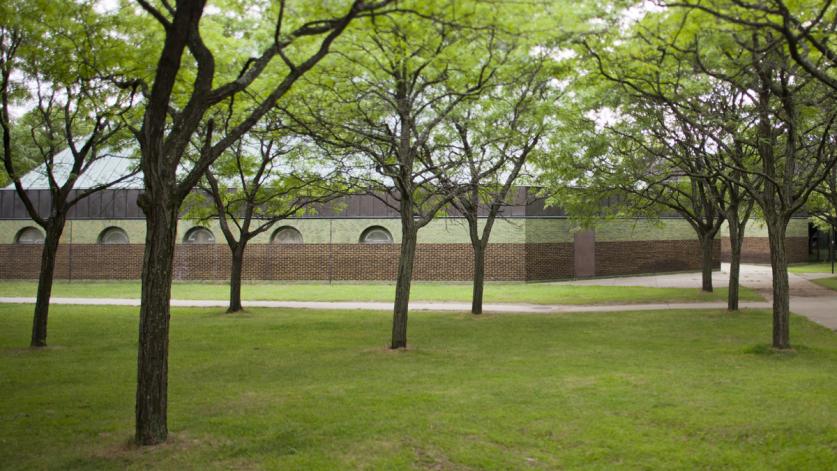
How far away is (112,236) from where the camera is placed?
1389 inches

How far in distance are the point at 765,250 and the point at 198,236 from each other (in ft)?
129

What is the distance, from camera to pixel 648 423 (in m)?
8.00

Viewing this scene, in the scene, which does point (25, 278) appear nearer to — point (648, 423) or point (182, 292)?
point (182, 292)

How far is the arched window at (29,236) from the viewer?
1414 inches

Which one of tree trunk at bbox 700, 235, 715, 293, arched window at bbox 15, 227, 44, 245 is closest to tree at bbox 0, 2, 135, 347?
tree trunk at bbox 700, 235, 715, 293

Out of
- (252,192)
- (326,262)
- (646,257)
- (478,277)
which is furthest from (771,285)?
(252,192)

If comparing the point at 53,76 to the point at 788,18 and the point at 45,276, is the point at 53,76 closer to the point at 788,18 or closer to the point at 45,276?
the point at 45,276

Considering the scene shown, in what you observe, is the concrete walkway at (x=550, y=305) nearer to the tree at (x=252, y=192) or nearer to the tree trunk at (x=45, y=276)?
the tree at (x=252, y=192)

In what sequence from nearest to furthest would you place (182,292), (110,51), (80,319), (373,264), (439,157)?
(110,51) → (439,157) → (80,319) → (182,292) → (373,264)

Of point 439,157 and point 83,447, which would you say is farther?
point 439,157

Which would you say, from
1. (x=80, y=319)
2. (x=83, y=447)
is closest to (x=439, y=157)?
(x=80, y=319)

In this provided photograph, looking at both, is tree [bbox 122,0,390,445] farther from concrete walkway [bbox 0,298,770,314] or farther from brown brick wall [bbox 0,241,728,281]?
brown brick wall [bbox 0,241,728,281]

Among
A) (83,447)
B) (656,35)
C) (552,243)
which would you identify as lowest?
(83,447)

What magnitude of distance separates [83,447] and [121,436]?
44 cm
